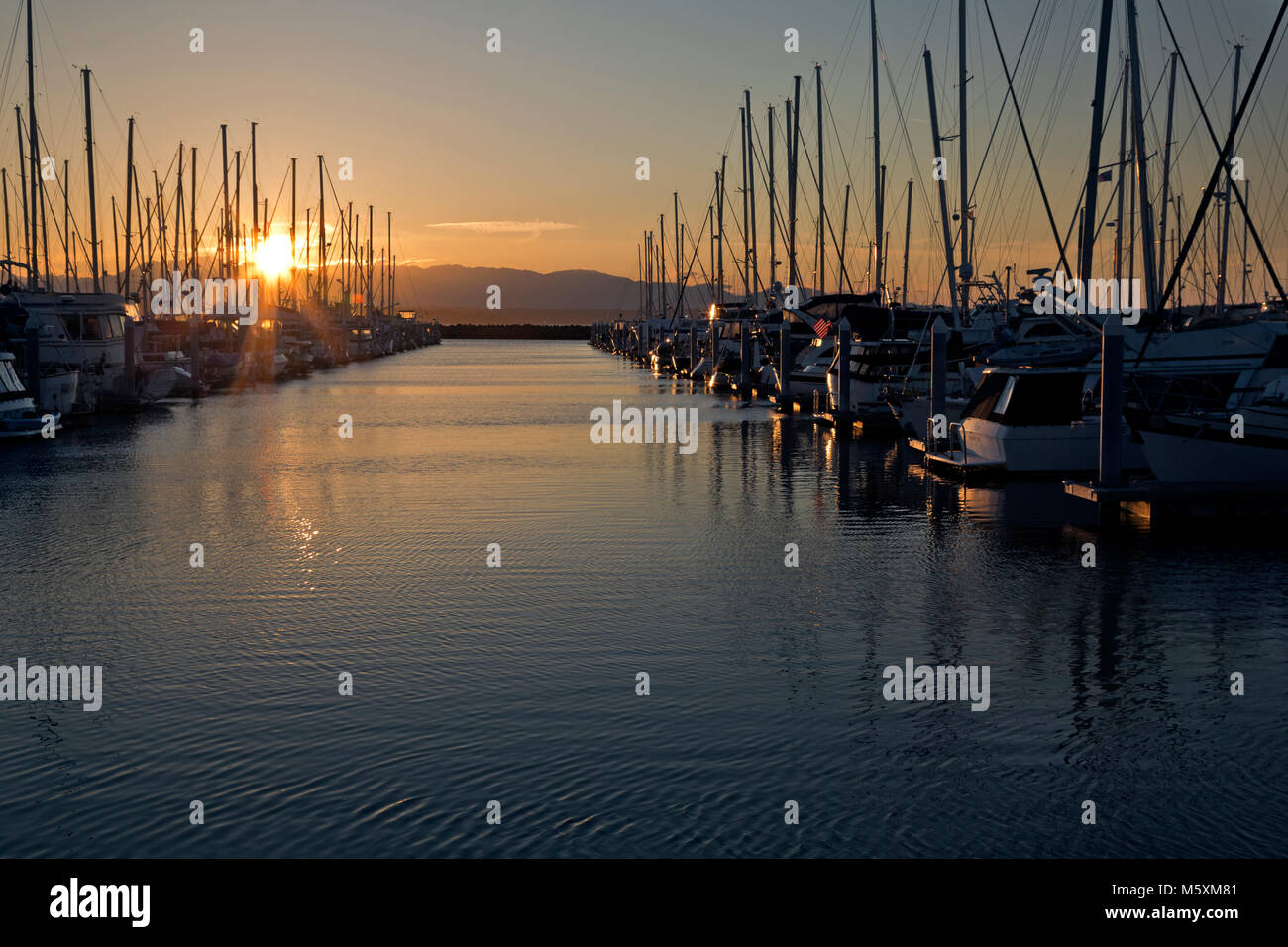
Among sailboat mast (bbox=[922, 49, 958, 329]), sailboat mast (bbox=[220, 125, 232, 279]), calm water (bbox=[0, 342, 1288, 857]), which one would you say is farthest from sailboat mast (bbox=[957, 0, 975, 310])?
sailboat mast (bbox=[220, 125, 232, 279])

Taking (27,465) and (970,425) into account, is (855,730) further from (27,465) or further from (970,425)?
(27,465)

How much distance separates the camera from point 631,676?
36.3 ft

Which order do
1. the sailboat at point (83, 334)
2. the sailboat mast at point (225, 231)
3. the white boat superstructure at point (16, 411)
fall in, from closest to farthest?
the white boat superstructure at point (16, 411), the sailboat at point (83, 334), the sailboat mast at point (225, 231)

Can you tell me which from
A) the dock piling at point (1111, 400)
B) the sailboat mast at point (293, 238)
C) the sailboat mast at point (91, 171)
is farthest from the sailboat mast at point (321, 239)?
the dock piling at point (1111, 400)

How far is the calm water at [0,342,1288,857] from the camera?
25.5 ft

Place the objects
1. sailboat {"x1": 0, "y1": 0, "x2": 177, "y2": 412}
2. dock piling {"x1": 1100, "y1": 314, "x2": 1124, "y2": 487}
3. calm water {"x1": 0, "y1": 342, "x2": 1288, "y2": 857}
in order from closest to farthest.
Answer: calm water {"x1": 0, "y1": 342, "x2": 1288, "y2": 857}, dock piling {"x1": 1100, "y1": 314, "x2": 1124, "y2": 487}, sailboat {"x1": 0, "y1": 0, "x2": 177, "y2": 412}

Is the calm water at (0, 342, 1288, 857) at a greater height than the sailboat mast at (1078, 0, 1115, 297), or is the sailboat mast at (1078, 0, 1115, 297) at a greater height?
the sailboat mast at (1078, 0, 1115, 297)

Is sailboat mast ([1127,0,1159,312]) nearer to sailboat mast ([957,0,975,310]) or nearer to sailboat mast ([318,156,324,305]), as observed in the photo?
sailboat mast ([957,0,975,310])

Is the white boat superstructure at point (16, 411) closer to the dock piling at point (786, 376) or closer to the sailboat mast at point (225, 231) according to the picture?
the dock piling at point (786, 376)

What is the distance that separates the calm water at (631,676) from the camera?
7.77 m

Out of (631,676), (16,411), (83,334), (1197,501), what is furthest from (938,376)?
(83,334)

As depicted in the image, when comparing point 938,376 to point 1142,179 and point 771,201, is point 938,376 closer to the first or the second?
point 1142,179
